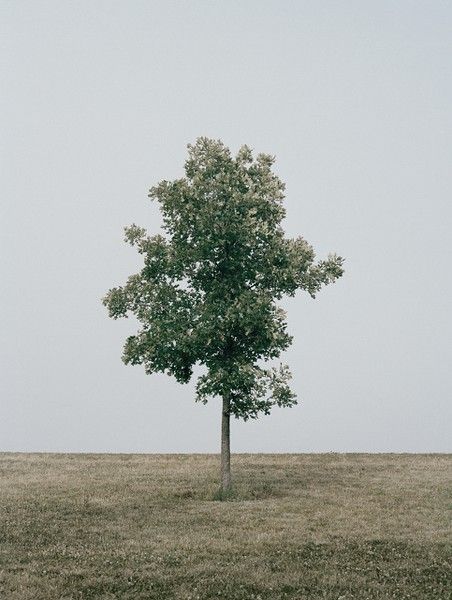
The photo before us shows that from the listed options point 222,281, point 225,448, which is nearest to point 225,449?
point 225,448

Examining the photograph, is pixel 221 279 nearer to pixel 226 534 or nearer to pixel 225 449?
pixel 225 449

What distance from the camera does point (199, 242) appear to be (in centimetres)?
3216

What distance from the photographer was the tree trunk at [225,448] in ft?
105

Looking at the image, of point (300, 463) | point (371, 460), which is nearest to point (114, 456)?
point (300, 463)

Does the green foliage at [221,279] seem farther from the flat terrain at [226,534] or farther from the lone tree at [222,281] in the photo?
the flat terrain at [226,534]

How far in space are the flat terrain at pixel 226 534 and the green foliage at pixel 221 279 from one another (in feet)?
19.8

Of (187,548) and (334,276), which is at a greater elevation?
(334,276)

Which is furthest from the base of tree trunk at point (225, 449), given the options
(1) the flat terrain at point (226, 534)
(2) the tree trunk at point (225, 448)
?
(1) the flat terrain at point (226, 534)

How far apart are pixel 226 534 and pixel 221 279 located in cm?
1386

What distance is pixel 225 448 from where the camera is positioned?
3253cm

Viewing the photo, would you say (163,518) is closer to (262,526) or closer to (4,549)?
(262,526)

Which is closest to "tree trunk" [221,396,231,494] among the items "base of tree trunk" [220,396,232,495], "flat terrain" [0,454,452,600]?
"base of tree trunk" [220,396,232,495]

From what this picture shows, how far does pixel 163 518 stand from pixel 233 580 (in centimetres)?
928

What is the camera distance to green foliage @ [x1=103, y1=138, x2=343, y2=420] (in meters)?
30.9
